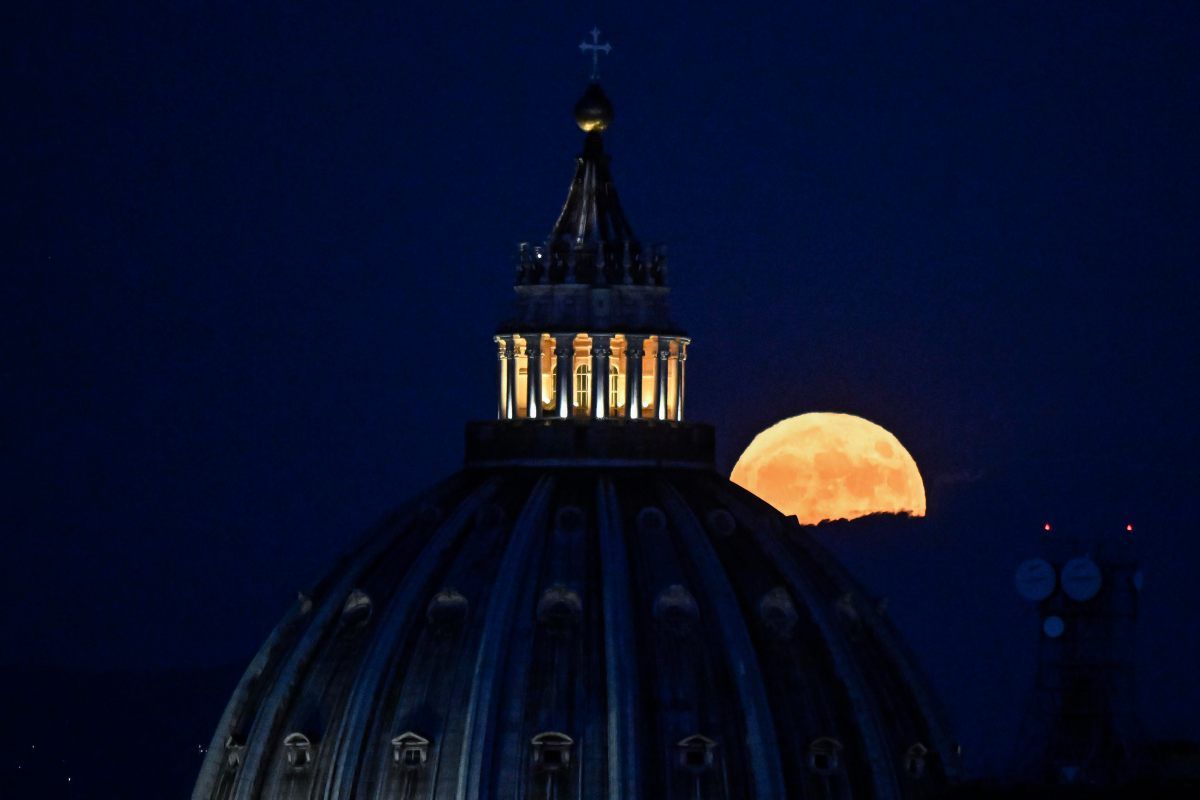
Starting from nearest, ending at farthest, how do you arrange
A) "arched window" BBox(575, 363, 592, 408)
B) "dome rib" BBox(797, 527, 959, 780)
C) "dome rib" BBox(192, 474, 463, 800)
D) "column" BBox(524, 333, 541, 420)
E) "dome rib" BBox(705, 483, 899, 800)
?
"dome rib" BBox(705, 483, 899, 800)
"dome rib" BBox(797, 527, 959, 780)
"dome rib" BBox(192, 474, 463, 800)
"arched window" BBox(575, 363, 592, 408)
"column" BBox(524, 333, 541, 420)

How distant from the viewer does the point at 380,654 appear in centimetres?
12250

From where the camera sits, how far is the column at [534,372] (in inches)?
5069

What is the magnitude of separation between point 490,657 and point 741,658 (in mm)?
7901

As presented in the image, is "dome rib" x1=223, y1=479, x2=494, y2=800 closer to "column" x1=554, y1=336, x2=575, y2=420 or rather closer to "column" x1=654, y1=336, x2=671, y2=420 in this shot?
"column" x1=554, y1=336, x2=575, y2=420

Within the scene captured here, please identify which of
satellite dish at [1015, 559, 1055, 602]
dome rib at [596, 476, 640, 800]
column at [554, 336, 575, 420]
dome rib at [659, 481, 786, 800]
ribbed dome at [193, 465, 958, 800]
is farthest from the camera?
column at [554, 336, 575, 420]

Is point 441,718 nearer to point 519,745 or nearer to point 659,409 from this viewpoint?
point 519,745

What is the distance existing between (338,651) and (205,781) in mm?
7930

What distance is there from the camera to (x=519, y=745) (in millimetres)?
119438

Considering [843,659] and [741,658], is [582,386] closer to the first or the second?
[741,658]

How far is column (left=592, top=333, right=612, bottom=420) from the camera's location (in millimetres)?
127875

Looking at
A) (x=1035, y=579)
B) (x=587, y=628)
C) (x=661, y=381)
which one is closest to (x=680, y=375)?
(x=661, y=381)

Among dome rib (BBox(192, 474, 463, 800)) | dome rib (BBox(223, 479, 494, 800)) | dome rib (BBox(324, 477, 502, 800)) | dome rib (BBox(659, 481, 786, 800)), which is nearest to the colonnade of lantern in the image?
dome rib (BBox(192, 474, 463, 800))

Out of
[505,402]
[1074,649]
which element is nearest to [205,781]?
[505,402]

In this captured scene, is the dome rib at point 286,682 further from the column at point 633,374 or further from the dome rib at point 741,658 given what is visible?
the dome rib at point 741,658
